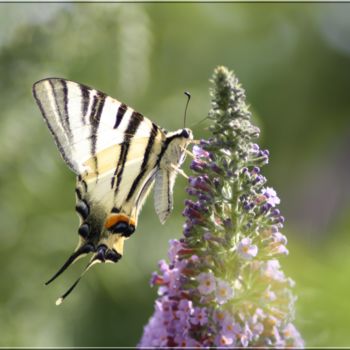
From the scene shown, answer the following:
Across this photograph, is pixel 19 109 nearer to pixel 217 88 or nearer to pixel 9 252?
pixel 9 252

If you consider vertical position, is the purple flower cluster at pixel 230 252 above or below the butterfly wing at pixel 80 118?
below

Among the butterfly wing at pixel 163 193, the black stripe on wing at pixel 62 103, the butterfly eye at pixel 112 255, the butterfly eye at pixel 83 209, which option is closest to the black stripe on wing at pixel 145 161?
the butterfly wing at pixel 163 193

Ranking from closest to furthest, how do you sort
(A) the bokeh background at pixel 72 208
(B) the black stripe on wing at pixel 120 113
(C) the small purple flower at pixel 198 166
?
(C) the small purple flower at pixel 198 166
(B) the black stripe on wing at pixel 120 113
(A) the bokeh background at pixel 72 208

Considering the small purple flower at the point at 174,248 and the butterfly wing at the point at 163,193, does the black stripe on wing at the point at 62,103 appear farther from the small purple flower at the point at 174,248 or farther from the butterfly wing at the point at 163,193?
the small purple flower at the point at 174,248

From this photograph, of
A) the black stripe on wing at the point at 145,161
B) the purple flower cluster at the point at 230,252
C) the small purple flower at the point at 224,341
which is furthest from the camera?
the black stripe on wing at the point at 145,161

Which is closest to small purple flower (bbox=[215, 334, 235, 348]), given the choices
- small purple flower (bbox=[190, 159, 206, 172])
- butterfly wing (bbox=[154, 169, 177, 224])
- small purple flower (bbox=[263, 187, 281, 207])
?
small purple flower (bbox=[263, 187, 281, 207])
